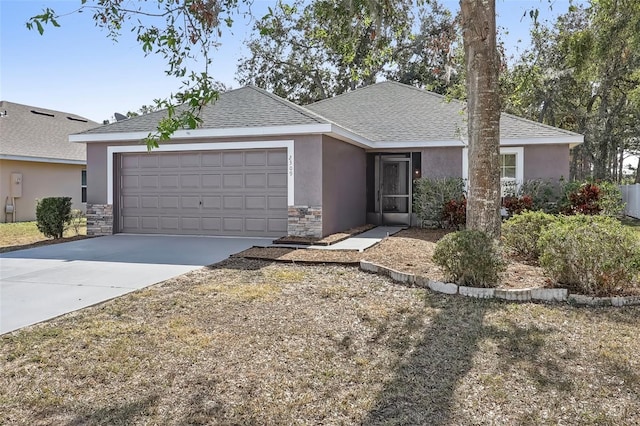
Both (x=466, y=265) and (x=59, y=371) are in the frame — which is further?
(x=466, y=265)

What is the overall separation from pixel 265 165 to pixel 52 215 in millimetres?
5550

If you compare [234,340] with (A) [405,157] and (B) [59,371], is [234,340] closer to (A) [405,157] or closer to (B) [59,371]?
(B) [59,371]

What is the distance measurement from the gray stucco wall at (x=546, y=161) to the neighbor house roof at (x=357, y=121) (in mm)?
421

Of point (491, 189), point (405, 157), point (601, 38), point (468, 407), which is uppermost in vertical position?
point (601, 38)

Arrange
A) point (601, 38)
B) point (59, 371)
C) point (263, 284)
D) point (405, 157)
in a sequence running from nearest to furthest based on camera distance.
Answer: point (59, 371), point (263, 284), point (601, 38), point (405, 157)

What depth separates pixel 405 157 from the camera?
14898 mm

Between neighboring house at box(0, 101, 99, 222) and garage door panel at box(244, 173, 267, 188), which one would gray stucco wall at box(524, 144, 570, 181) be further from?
neighboring house at box(0, 101, 99, 222)

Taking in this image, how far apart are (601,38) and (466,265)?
36.9ft

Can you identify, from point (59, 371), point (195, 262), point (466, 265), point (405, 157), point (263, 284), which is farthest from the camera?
point (405, 157)

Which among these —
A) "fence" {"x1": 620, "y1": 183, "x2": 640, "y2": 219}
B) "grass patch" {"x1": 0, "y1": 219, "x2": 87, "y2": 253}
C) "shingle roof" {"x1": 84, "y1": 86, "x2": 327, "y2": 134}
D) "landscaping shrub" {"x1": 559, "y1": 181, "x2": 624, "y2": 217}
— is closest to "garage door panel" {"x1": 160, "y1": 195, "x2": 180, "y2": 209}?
"shingle roof" {"x1": 84, "y1": 86, "x2": 327, "y2": 134}

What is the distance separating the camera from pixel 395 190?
1512 cm

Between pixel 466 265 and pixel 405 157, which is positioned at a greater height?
pixel 405 157

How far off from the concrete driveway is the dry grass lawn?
532 millimetres

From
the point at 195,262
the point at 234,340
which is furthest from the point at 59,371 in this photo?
the point at 195,262
